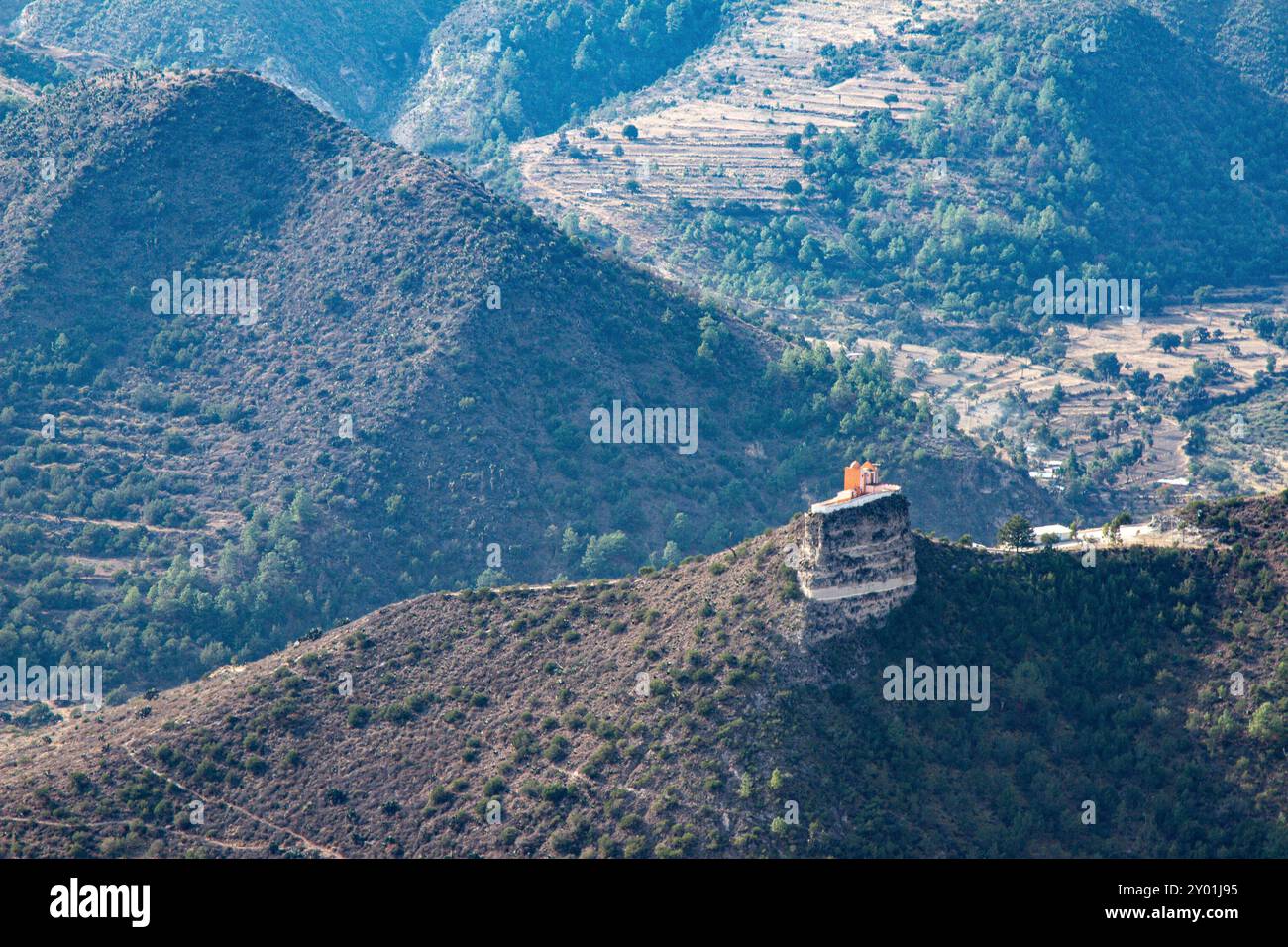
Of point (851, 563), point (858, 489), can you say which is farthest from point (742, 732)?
point (858, 489)

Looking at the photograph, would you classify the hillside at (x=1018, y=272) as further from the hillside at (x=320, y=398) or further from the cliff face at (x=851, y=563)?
the cliff face at (x=851, y=563)

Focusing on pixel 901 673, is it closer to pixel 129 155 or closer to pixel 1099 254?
pixel 129 155

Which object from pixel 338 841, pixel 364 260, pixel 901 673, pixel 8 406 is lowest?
pixel 338 841

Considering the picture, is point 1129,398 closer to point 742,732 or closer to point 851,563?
point 851,563

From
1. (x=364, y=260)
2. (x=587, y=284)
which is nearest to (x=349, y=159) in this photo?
(x=364, y=260)

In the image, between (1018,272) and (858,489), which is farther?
(1018,272)

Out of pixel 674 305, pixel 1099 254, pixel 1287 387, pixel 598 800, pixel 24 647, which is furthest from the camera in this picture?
pixel 1099 254

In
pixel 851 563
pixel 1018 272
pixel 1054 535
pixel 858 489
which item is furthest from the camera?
pixel 1018 272
